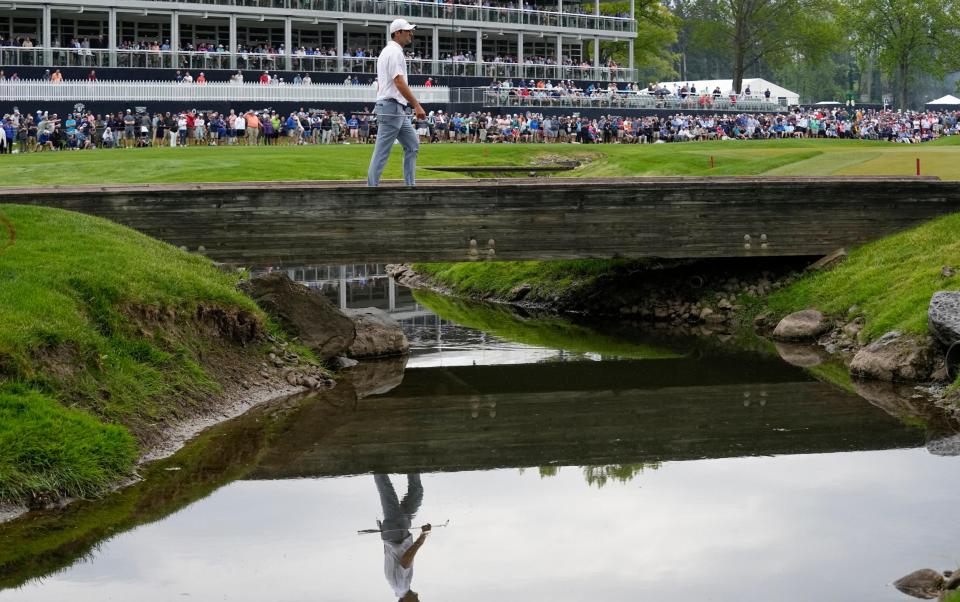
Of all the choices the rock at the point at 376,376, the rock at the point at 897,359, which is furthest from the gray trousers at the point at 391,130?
the rock at the point at 897,359

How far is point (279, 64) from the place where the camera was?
7738 centimetres

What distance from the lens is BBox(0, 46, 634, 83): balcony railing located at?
2712 inches

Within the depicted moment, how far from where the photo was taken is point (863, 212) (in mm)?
25641

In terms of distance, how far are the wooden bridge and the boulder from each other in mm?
2289

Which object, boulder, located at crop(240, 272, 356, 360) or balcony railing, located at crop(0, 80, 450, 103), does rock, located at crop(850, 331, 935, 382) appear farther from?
balcony railing, located at crop(0, 80, 450, 103)

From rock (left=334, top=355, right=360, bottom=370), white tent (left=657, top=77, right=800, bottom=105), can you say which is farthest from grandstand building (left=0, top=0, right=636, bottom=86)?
rock (left=334, top=355, right=360, bottom=370)

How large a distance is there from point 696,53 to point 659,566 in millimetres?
168633

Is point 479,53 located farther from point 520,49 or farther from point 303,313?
point 303,313

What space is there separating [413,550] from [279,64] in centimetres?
6735

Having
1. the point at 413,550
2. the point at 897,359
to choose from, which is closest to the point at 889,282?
the point at 897,359

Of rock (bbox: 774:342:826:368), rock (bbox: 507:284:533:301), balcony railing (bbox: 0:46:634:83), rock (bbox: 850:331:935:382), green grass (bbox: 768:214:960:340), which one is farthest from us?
balcony railing (bbox: 0:46:634:83)

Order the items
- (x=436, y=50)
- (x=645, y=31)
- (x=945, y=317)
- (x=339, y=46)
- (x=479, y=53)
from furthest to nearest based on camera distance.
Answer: (x=645, y=31), (x=479, y=53), (x=436, y=50), (x=339, y=46), (x=945, y=317)

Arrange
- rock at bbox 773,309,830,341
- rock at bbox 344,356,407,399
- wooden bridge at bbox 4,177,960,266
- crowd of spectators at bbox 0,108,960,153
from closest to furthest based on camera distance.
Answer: rock at bbox 344,356,407,399 < wooden bridge at bbox 4,177,960,266 < rock at bbox 773,309,830,341 < crowd of spectators at bbox 0,108,960,153

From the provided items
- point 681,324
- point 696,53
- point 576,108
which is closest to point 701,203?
point 681,324
